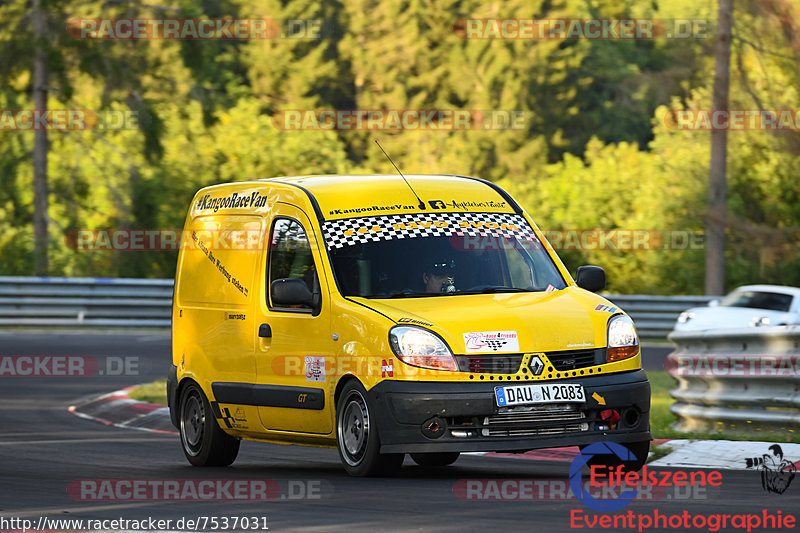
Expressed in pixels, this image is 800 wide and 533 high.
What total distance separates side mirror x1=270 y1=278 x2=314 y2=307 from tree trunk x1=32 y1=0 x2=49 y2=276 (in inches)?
1058

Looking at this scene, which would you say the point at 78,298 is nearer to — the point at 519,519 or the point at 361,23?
the point at 519,519

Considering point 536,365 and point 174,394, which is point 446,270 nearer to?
point 536,365

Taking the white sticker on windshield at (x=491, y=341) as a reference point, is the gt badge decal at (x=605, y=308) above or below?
above

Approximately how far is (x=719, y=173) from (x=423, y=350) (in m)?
26.9

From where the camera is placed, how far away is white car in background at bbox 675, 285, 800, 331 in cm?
2659

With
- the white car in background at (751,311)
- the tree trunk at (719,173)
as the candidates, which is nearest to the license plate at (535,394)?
the white car in background at (751,311)

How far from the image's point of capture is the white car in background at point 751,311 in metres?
26.6

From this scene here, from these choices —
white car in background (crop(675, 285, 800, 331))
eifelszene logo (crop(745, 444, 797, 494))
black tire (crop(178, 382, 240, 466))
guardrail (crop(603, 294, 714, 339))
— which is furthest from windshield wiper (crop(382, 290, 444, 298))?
guardrail (crop(603, 294, 714, 339))

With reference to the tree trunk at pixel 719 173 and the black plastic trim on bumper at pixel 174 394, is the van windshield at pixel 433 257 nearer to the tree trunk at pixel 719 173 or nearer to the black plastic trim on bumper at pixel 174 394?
the black plastic trim on bumper at pixel 174 394

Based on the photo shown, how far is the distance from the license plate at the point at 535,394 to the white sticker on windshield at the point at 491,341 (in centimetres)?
25

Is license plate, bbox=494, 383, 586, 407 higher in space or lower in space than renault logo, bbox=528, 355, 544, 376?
lower

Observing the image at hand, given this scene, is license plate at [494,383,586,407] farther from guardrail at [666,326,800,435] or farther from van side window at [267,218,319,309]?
guardrail at [666,326,800,435]

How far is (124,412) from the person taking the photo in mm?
17297

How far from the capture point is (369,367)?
10.2m
